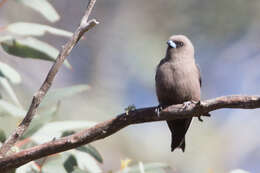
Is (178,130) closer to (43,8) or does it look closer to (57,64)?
(43,8)

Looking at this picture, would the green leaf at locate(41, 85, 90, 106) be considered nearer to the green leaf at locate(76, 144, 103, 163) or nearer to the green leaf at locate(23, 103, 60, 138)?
the green leaf at locate(23, 103, 60, 138)

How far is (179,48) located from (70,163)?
3.89 feet

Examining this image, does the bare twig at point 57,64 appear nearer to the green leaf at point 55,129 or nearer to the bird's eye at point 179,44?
the green leaf at point 55,129

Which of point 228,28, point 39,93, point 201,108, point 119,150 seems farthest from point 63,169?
point 228,28

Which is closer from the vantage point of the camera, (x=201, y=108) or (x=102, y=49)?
(x=201, y=108)

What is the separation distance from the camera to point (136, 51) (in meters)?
9.54

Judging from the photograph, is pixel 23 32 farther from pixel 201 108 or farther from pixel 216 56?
pixel 216 56

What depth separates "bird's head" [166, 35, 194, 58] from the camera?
380 centimetres

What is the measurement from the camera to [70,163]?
10.9 feet

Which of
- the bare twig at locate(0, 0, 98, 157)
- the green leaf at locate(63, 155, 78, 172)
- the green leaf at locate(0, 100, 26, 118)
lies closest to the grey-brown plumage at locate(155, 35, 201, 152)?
the green leaf at locate(63, 155, 78, 172)

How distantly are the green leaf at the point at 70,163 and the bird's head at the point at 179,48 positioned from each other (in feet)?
3.39

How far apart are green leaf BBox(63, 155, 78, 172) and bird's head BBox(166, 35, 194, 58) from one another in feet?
Result: 3.39

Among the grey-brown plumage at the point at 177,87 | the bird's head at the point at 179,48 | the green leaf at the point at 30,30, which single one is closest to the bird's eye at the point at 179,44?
the bird's head at the point at 179,48

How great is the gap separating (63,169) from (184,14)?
21.3 feet
